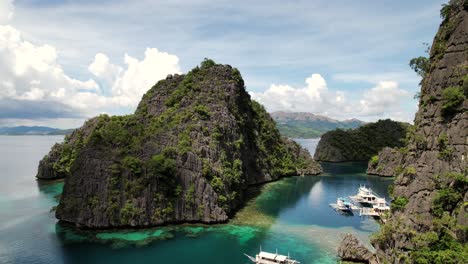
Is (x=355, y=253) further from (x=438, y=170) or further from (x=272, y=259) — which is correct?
(x=438, y=170)

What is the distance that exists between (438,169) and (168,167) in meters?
37.4

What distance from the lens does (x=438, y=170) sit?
3145cm

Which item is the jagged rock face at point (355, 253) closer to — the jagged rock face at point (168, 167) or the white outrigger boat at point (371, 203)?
the jagged rock face at point (168, 167)

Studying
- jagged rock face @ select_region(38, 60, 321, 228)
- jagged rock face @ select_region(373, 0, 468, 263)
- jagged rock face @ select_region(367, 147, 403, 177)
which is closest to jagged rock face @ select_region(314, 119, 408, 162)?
jagged rock face @ select_region(367, 147, 403, 177)

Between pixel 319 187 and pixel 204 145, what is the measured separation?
4266 centimetres

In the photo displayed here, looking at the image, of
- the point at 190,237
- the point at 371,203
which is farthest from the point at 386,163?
the point at 190,237

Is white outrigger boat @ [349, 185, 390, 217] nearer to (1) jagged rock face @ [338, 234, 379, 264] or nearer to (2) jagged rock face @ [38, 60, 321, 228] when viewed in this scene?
(1) jagged rock face @ [338, 234, 379, 264]

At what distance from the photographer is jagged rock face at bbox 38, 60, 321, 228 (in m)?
49.9

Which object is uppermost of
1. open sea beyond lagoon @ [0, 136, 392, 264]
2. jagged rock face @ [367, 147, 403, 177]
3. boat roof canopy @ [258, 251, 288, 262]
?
jagged rock face @ [367, 147, 403, 177]

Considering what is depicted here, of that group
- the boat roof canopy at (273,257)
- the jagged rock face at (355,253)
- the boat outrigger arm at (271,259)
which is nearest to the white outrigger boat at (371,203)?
the jagged rock face at (355,253)

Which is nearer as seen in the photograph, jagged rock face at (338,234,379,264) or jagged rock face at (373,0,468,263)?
jagged rock face at (373,0,468,263)

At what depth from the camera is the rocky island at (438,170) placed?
93.6 ft

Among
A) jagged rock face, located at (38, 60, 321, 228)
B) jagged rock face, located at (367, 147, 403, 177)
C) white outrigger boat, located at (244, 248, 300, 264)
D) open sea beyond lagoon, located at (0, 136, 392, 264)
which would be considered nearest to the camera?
white outrigger boat, located at (244, 248, 300, 264)

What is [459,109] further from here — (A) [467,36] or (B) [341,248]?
(B) [341,248]
